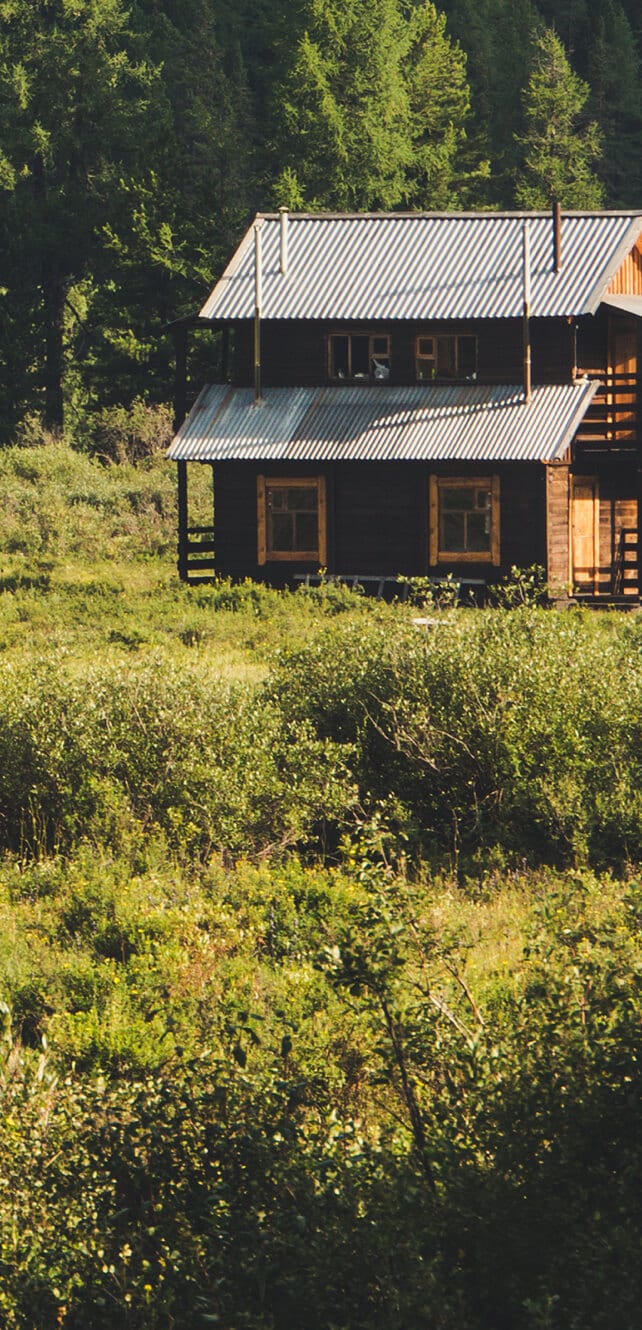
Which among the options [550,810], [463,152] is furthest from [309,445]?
[463,152]

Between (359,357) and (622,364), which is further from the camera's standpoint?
(622,364)

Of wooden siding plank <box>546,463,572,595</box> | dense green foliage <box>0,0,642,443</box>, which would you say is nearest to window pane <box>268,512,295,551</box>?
wooden siding plank <box>546,463,572,595</box>

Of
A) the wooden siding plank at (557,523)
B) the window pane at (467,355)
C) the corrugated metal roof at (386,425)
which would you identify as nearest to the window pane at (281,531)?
the corrugated metal roof at (386,425)

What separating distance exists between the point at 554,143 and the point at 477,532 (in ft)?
115

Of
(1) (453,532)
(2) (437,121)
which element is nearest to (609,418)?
(1) (453,532)

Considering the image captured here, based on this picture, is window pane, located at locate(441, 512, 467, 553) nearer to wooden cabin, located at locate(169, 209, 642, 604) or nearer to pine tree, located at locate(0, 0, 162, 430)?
wooden cabin, located at locate(169, 209, 642, 604)

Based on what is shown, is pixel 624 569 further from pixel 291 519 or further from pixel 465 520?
pixel 291 519

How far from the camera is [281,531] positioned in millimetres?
35031

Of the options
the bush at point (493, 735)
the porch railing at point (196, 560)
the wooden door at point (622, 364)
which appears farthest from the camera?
the wooden door at point (622, 364)

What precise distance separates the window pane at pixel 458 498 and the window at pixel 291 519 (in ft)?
7.86

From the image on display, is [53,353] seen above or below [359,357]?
above

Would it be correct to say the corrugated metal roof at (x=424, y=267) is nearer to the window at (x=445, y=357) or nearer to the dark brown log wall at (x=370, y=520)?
the window at (x=445, y=357)

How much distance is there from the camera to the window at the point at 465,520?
33.8 meters

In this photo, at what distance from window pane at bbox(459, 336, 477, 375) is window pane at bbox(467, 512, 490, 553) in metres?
3.31
